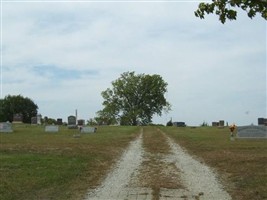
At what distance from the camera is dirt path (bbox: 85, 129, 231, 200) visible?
408 inches

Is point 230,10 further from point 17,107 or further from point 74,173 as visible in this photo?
point 17,107

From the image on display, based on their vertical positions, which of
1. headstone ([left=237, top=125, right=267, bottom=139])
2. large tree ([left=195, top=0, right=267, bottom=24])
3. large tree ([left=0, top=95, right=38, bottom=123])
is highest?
large tree ([left=0, top=95, right=38, bottom=123])

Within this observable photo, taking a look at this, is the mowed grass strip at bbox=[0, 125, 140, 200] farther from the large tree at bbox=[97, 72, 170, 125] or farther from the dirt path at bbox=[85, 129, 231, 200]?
the large tree at bbox=[97, 72, 170, 125]

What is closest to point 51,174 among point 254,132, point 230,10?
point 230,10

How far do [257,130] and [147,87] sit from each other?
75114 millimetres

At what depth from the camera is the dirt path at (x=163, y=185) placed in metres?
10.4

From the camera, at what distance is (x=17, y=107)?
117 m

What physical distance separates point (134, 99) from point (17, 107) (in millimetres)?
30035

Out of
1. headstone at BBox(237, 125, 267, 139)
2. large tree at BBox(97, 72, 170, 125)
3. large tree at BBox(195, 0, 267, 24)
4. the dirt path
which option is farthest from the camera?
large tree at BBox(97, 72, 170, 125)

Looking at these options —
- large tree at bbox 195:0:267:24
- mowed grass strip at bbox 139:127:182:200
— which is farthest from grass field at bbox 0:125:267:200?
large tree at bbox 195:0:267:24

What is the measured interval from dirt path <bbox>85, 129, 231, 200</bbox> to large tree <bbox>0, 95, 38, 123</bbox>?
99.9 meters

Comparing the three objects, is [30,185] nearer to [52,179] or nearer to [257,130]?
[52,179]

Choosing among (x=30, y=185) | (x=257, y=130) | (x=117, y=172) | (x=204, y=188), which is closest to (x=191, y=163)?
(x=117, y=172)

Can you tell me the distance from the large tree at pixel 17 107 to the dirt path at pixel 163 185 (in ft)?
328
